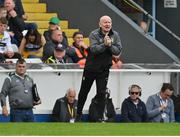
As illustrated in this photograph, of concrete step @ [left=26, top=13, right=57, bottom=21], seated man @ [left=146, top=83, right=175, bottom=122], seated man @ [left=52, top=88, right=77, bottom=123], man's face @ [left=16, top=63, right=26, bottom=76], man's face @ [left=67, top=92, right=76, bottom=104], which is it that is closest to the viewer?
man's face @ [left=16, top=63, right=26, bottom=76]

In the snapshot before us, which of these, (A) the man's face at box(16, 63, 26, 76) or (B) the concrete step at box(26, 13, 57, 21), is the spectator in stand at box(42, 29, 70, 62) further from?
(B) the concrete step at box(26, 13, 57, 21)

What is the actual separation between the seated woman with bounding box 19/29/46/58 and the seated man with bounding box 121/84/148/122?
2440 mm

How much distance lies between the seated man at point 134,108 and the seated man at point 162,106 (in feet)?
0.66

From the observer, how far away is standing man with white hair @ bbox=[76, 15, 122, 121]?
16.4 metres

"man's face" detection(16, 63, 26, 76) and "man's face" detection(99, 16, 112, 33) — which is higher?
"man's face" detection(99, 16, 112, 33)

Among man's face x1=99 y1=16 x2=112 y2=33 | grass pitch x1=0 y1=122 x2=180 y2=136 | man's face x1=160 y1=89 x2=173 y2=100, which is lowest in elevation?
grass pitch x1=0 y1=122 x2=180 y2=136

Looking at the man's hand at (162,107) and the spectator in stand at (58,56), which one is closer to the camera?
the man's hand at (162,107)

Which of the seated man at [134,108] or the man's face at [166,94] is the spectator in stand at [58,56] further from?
the man's face at [166,94]

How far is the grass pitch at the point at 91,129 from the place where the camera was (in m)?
14.0

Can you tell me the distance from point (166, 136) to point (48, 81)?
632 centimetres

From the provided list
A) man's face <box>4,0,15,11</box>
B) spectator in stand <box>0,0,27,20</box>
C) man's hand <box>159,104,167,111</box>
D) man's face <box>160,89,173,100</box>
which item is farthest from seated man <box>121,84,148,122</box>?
spectator in stand <box>0,0,27,20</box>

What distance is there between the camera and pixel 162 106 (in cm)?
1916

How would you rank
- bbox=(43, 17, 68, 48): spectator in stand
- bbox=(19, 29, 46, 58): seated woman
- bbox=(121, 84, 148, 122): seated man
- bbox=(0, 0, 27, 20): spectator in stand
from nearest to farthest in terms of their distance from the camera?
1. bbox=(121, 84, 148, 122): seated man
2. bbox=(19, 29, 46, 58): seated woman
3. bbox=(43, 17, 68, 48): spectator in stand
4. bbox=(0, 0, 27, 20): spectator in stand

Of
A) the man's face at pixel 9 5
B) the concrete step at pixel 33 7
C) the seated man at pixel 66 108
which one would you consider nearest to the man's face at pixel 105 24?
the seated man at pixel 66 108
